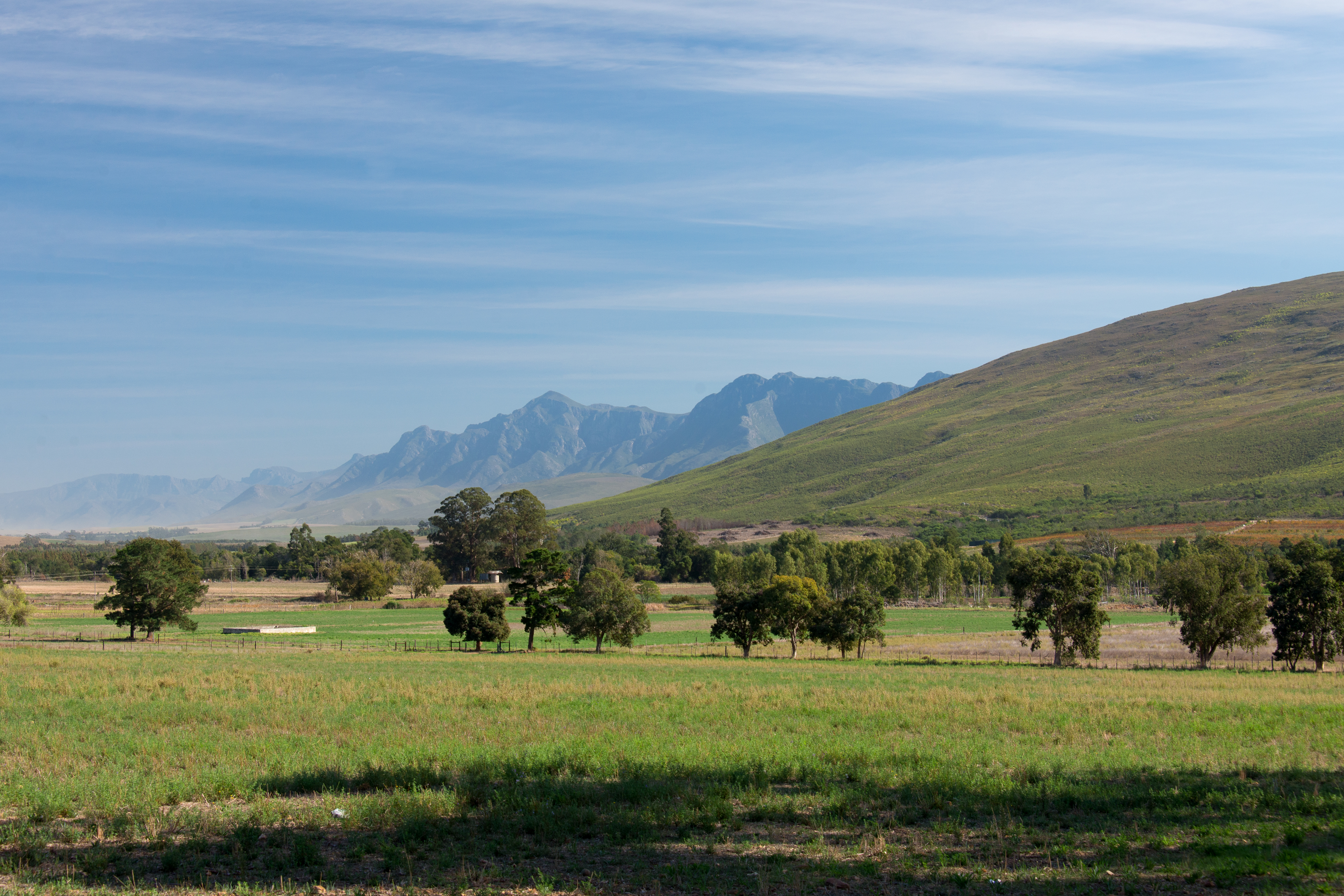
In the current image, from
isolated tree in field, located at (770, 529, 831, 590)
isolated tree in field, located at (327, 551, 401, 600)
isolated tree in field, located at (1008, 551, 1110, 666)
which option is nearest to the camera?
isolated tree in field, located at (1008, 551, 1110, 666)

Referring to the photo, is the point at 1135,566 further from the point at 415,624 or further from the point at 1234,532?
the point at 415,624

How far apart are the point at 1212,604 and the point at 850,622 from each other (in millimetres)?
22435

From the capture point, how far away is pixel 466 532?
162m

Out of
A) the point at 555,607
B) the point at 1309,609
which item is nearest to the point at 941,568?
the point at 555,607

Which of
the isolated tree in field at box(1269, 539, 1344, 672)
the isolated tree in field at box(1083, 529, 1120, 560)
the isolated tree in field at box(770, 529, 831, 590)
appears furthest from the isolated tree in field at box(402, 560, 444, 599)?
the isolated tree in field at box(1083, 529, 1120, 560)

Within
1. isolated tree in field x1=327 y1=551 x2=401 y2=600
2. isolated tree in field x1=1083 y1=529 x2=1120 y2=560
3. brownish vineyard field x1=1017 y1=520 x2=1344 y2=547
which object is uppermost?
brownish vineyard field x1=1017 y1=520 x2=1344 y2=547

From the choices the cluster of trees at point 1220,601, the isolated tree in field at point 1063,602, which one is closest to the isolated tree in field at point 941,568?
the cluster of trees at point 1220,601

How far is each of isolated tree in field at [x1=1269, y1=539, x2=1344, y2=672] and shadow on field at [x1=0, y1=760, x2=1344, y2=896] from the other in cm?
4161

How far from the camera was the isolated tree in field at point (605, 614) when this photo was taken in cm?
6956

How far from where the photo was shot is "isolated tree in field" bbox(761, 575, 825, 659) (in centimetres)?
6775

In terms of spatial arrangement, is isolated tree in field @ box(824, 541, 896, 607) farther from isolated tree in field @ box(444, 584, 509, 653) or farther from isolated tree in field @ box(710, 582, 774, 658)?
isolated tree in field @ box(444, 584, 509, 653)

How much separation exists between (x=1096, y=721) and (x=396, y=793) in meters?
20.5

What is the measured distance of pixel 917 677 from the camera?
45812 millimetres

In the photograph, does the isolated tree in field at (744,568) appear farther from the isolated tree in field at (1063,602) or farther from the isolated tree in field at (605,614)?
the isolated tree in field at (1063,602)
